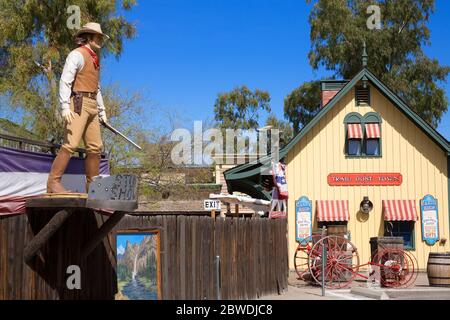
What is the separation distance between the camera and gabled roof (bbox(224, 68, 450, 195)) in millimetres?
22234

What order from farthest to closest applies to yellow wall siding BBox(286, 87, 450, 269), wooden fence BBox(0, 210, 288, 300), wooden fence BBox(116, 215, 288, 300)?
yellow wall siding BBox(286, 87, 450, 269)
wooden fence BBox(116, 215, 288, 300)
wooden fence BBox(0, 210, 288, 300)

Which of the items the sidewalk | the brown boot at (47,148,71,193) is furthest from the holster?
the sidewalk

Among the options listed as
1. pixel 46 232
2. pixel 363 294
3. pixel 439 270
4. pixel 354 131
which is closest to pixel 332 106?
pixel 354 131

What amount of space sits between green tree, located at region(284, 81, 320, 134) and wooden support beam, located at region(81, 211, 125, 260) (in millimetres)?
32941

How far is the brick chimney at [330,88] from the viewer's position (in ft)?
78.8

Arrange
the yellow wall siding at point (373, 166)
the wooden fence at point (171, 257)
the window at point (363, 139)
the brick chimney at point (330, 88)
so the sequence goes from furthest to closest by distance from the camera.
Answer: the brick chimney at point (330, 88) < the window at point (363, 139) < the yellow wall siding at point (373, 166) < the wooden fence at point (171, 257)

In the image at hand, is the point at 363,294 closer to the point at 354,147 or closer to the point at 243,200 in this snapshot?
the point at 243,200

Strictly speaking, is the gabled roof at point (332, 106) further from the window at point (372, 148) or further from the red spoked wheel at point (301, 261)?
the red spoked wheel at point (301, 261)

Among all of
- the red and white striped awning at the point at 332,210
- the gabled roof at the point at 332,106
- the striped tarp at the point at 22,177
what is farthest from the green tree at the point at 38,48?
the striped tarp at the point at 22,177

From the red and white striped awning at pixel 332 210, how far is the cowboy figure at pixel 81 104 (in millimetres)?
15236

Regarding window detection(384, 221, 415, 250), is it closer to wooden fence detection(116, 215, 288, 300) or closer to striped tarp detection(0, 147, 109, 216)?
wooden fence detection(116, 215, 288, 300)
